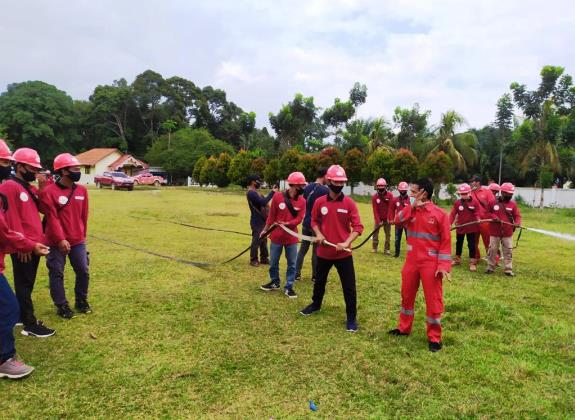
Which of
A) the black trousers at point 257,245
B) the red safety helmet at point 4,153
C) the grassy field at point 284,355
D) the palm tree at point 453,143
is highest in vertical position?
the palm tree at point 453,143

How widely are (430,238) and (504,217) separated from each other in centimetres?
496

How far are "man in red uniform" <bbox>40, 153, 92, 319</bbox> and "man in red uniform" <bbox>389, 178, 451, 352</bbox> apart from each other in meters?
4.12

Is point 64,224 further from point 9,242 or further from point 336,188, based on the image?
point 336,188

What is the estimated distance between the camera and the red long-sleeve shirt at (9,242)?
12.6 ft

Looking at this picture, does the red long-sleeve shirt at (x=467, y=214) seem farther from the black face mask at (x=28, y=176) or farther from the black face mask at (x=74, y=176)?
the black face mask at (x=28, y=176)

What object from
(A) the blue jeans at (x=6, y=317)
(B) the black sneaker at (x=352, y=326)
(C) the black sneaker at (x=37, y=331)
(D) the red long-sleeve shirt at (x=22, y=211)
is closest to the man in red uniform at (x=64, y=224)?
(D) the red long-sleeve shirt at (x=22, y=211)

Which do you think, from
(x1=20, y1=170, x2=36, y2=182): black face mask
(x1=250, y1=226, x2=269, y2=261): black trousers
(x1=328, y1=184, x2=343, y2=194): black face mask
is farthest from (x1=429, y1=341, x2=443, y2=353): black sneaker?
(x1=20, y1=170, x2=36, y2=182): black face mask

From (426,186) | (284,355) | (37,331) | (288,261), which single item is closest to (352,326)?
(284,355)

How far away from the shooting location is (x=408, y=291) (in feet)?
16.3

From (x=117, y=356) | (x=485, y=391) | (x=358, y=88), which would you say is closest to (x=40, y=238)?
(x=117, y=356)

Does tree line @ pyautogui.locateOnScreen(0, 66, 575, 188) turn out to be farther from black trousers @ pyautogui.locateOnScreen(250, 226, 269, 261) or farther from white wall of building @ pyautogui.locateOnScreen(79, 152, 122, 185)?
black trousers @ pyautogui.locateOnScreen(250, 226, 269, 261)

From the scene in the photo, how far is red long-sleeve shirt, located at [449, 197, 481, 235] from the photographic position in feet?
30.8

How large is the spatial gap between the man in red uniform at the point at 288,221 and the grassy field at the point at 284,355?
391mm

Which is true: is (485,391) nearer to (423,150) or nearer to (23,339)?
(23,339)
